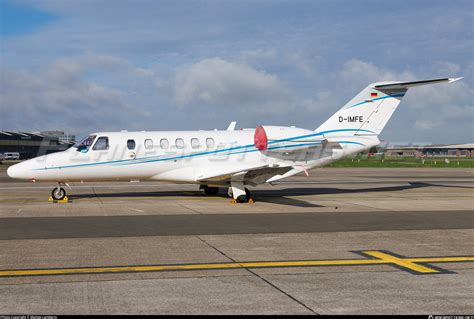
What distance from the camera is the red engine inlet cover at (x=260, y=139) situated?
71.6ft

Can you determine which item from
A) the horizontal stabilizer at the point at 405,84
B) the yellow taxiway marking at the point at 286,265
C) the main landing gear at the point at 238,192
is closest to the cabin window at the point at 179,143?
the main landing gear at the point at 238,192

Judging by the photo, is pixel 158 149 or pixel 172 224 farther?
pixel 158 149

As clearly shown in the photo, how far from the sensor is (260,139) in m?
21.9

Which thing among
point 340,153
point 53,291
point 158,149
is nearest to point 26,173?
point 158,149

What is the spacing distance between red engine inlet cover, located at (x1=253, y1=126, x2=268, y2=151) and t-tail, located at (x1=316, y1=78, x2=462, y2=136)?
8.77ft

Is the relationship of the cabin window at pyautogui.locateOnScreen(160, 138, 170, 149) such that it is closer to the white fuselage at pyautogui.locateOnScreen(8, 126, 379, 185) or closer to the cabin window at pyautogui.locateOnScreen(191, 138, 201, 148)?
the white fuselage at pyautogui.locateOnScreen(8, 126, 379, 185)

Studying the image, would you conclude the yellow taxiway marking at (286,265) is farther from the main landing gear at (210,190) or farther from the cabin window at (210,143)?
the main landing gear at (210,190)

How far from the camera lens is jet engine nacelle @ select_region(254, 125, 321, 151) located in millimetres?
21880

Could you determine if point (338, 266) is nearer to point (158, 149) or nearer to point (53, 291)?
point (53, 291)

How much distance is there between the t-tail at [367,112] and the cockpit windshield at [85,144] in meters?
9.12

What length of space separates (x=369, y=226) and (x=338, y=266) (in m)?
5.36

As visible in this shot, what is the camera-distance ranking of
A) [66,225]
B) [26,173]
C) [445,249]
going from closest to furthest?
[445,249]
[66,225]
[26,173]

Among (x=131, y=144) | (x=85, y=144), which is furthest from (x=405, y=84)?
(x=85, y=144)

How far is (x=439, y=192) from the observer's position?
2631 cm
